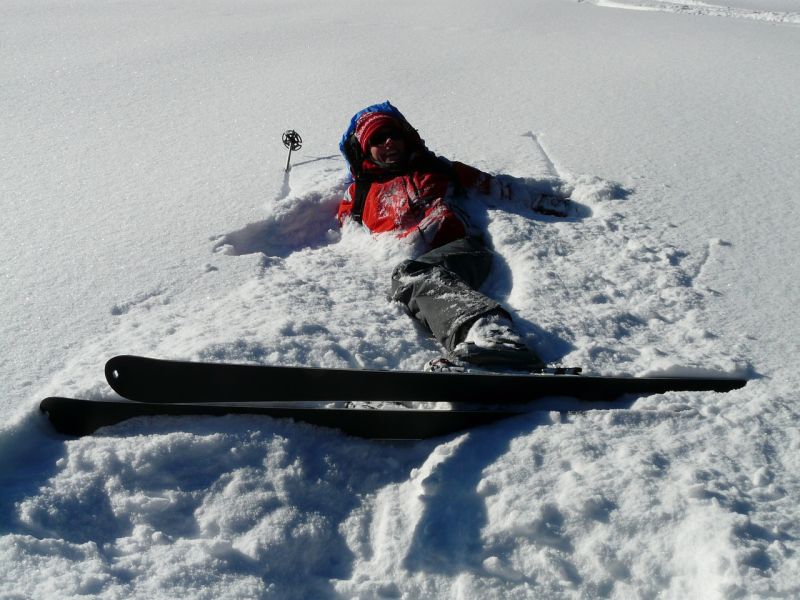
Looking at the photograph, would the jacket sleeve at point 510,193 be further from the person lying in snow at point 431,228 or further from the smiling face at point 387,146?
the smiling face at point 387,146

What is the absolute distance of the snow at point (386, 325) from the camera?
1.51 m

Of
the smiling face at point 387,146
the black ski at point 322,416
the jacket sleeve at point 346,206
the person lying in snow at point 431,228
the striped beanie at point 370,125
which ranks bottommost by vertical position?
the black ski at point 322,416

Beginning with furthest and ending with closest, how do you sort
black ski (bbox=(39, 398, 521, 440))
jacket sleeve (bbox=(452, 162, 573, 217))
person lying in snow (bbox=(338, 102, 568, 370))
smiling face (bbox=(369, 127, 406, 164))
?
Result: smiling face (bbox=(369, 127, 406, 164)) < jacket sleeve (bbox=(452, 162, 573, 217)) < person lying in snow (bbox=(338, 102, 568, 370)) < black ski (bbox=(39, 398, 521, 440))

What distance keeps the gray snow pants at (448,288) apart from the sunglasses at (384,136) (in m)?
1.01

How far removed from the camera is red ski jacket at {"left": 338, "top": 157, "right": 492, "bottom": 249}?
2986 mm

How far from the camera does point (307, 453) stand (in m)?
1.81

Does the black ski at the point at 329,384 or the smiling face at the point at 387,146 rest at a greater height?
the smiling face at the point at 387,146

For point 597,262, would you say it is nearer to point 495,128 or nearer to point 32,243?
point 495,128

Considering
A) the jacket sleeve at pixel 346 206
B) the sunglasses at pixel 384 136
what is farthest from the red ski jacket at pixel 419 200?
the sunglasses at pixel 384 136

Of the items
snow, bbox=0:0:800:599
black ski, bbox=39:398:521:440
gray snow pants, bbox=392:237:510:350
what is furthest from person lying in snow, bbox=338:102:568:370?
black ski, bbox=39:398:521:440

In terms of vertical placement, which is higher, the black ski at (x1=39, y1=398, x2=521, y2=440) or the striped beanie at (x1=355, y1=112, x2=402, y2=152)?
the striped beanie at (x1=355, y1=112, x2=402, y2=152)

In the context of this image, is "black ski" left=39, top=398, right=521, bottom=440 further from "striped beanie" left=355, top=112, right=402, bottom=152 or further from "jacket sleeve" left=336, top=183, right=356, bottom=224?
"striped beanie" left=355, top=112, right=402, bottom=152

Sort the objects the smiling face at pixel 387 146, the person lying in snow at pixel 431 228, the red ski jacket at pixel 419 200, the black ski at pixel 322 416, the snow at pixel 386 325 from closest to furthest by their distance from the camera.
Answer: the snow at pixel 386 325 → the black ski at pixel 322 416 → the person lying in snow at pixel 431 228 → the red ski jacket at pixel 419 200 → the smiling face at pixel 387 146

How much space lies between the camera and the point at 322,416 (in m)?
1.88
